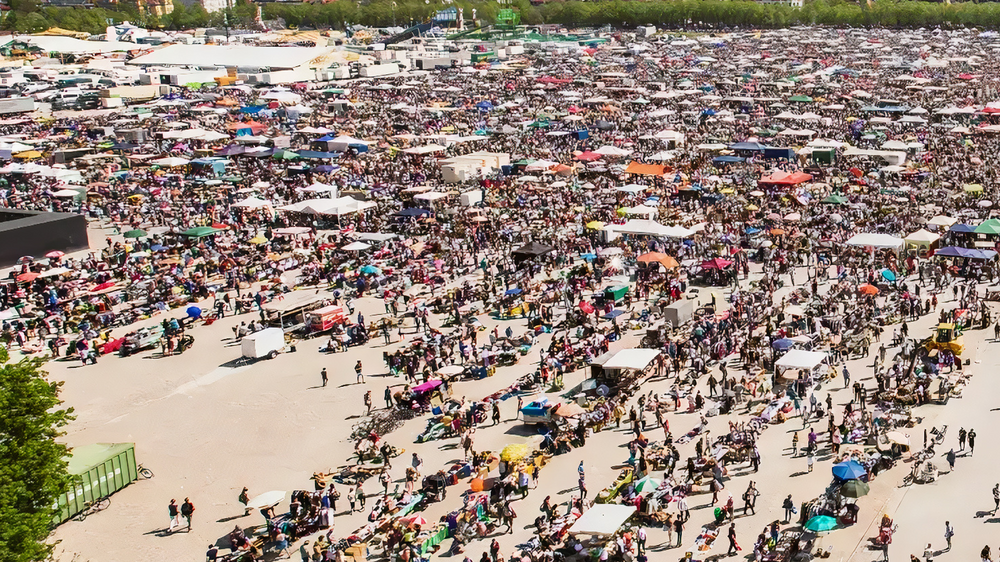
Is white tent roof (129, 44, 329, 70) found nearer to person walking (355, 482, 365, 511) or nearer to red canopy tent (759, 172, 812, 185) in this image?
red canopy tent (759, 172, 812, 185)

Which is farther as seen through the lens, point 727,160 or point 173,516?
point 727,160

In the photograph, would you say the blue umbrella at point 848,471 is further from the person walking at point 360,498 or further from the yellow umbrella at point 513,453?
the person walking at point 360,498

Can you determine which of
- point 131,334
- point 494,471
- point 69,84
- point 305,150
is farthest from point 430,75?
point 494,471

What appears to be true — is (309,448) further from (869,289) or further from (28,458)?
(869,289)

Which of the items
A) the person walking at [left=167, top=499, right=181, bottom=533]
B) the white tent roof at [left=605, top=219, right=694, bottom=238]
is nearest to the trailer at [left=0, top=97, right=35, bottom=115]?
the white tent roof at [left=605, top=219, right=694, bottom=238]

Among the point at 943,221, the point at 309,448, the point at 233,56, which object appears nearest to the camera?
the point at 309,448

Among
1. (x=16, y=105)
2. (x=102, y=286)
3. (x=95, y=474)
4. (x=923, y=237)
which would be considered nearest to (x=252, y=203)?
(x=102, y=286)

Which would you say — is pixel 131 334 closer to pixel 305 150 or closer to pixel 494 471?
pixel 494 471
